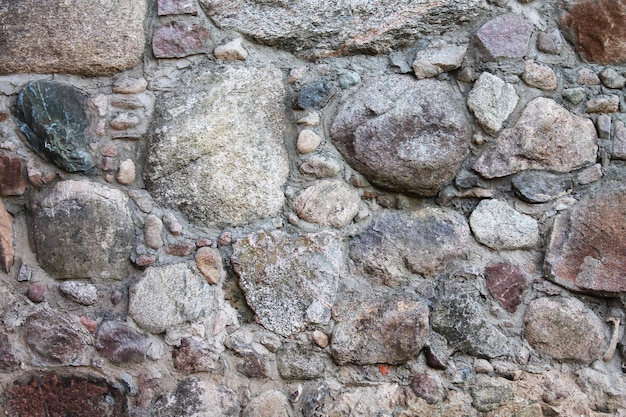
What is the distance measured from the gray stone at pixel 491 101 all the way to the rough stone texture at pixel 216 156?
1.59 feet

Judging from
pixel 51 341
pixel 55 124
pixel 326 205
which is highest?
pixel 55 124

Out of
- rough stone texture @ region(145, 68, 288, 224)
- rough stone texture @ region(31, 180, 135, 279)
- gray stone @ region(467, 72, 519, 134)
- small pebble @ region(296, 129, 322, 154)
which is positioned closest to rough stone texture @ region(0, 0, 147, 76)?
rough stone texture @ region(145, 68, 288, 224)

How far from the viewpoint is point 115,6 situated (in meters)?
1.50

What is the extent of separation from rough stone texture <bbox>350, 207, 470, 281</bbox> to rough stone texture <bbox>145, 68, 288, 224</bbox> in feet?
0.79

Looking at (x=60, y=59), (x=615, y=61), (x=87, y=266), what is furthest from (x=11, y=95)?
(x=615, y=61)

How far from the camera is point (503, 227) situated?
148 cm

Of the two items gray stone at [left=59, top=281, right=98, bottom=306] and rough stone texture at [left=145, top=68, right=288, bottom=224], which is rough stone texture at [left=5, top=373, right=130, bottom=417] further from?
rough stone texture at [left=145, top=68, right=288, bottom=224]

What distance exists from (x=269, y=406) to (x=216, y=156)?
600mm

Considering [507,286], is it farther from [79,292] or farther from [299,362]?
[79,292]

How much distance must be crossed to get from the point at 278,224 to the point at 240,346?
0.99 ft

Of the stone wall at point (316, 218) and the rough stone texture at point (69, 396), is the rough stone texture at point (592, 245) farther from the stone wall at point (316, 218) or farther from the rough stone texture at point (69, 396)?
the rough stone texture at point (69, 396)

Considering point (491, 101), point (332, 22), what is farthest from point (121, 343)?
point (491, 101)

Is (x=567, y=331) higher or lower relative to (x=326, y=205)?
lower

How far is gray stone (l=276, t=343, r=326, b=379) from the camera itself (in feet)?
4.78
